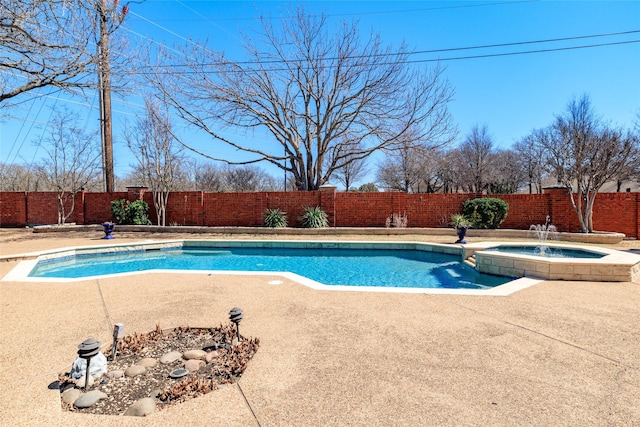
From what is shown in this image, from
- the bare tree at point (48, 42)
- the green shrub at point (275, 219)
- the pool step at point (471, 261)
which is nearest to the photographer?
the bare tree at point (48, 42)

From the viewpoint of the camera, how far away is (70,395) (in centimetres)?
249

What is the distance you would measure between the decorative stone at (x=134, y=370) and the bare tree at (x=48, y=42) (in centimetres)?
530

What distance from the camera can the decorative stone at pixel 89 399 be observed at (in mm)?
2384

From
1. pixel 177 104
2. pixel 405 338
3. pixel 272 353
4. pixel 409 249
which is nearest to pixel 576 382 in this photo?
pixel 405 338

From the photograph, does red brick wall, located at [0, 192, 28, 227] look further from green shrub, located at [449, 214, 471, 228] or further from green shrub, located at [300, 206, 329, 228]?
green shrub, located at [449, 214, 471, 228]

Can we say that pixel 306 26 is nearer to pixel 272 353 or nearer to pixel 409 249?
pixel 409 249

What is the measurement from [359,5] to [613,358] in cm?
1451

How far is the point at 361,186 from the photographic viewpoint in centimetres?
3594

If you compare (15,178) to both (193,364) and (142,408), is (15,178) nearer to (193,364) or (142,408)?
(193,364)

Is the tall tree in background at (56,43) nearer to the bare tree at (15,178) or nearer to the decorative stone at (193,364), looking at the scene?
the decorative stone at (193,364)

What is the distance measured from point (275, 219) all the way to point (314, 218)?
5.47 ft

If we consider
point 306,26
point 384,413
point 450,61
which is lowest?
point 384,413

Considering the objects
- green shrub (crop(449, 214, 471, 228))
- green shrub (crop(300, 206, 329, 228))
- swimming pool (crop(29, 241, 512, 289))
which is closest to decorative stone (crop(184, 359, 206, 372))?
swimming pool (crop(29, 241, 512, 289))

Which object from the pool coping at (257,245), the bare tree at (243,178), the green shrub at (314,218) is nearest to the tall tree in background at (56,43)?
the pool coping at (257,245)
